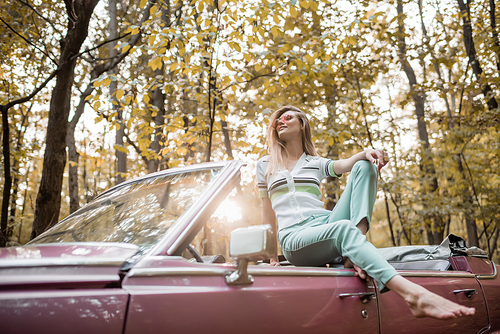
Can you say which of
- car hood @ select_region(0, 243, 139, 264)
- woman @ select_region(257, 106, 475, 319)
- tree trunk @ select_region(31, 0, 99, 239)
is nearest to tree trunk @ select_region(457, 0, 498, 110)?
woman @ select_region(257, 106, 475, 319)

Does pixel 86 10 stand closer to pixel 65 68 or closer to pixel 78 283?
pixel 65 68

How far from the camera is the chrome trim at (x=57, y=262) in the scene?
1.27 m

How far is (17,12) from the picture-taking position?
770cm

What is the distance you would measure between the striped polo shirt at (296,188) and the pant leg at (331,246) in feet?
0.31

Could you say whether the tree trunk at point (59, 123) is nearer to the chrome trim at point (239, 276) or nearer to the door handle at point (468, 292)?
the chrome trim at point (239, 276)

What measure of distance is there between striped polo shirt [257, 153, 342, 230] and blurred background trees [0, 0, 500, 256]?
3.16 metres

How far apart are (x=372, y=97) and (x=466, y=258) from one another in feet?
28.5

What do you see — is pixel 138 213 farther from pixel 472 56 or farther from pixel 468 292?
pixel 472 56

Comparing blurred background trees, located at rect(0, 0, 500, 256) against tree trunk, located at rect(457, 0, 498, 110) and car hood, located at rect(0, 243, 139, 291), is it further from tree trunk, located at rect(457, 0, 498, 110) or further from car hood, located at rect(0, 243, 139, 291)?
car hood, located at rect(0, 243, 139, 291)

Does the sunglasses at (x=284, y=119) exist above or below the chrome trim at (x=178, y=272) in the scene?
above

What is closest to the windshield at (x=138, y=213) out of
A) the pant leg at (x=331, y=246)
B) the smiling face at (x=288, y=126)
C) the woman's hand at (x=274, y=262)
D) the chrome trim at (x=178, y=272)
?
the chrome trim at (x=178, y=272)

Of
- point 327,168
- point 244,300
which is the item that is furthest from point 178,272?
point 327,168

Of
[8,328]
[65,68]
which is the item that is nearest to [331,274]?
[8,328]

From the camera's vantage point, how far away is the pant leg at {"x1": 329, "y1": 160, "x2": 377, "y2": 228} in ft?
7.44
